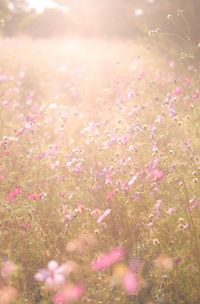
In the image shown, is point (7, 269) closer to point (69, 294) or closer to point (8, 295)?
point (8, 295)

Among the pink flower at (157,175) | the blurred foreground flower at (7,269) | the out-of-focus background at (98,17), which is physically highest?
the out-of-focus background at (98,17)

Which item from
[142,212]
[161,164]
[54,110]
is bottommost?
[142,212]

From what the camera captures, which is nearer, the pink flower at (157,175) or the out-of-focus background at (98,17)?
the pink flower at (157,175)

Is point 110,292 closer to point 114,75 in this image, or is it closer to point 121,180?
point 121,180

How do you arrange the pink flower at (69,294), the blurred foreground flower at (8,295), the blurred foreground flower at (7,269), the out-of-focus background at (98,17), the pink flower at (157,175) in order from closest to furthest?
the pink flower at (69,294) → the blurred foreground flower at (8,295) → the blurred foreground flower at (7,269) → the pink flower at (157,175) → the out-of-focus background at (98,17)

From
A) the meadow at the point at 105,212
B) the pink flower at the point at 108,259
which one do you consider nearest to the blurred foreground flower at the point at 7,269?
the meadow at the point at 105,212

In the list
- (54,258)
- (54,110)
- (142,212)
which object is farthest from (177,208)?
(54,110)

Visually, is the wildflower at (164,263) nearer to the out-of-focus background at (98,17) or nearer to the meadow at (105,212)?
the meadow at (105,212)

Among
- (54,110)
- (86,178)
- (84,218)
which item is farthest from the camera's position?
(54,110)
